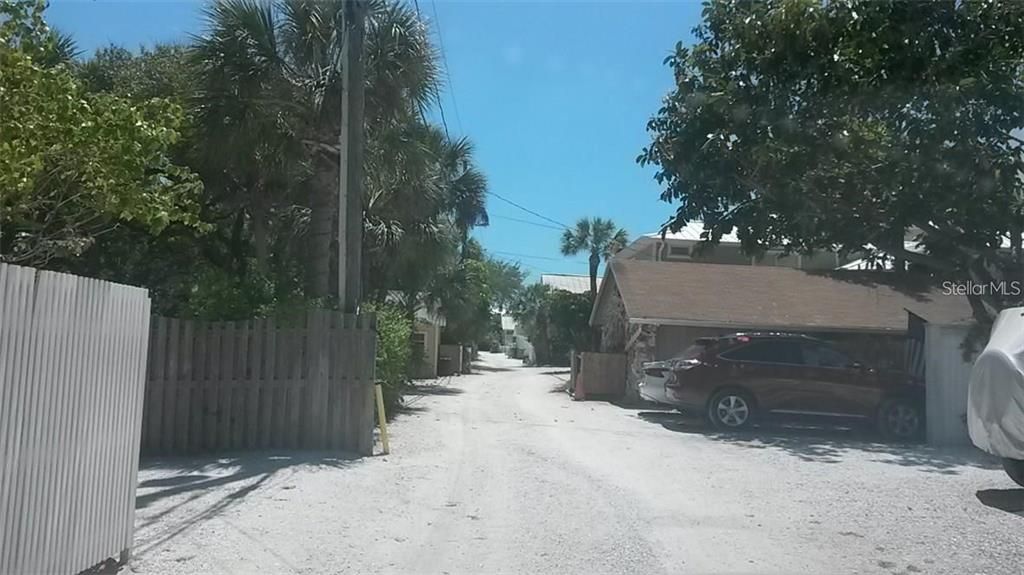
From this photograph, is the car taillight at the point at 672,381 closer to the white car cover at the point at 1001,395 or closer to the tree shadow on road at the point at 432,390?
the white car cover at the point at 1001,395

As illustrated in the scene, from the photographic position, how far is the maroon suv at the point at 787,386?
54.7 feet

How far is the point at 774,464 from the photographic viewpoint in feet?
41.8

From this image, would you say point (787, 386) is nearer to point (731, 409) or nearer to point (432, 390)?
point (731, 409)

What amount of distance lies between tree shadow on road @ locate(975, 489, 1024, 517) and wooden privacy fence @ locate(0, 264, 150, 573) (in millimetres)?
8139

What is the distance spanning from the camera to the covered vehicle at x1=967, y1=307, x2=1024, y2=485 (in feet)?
28.0

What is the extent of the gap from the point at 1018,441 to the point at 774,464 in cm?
445

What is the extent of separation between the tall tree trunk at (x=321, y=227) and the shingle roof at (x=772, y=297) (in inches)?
340

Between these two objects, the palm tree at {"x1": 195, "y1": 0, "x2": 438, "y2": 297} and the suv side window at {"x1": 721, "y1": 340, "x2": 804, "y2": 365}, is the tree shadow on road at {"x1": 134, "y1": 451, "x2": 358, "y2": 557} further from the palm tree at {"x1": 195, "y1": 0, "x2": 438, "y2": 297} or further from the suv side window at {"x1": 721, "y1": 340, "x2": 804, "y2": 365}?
the suv side window at {"x1": 721, "y1": 340, "x2": 804, "y2": 365}

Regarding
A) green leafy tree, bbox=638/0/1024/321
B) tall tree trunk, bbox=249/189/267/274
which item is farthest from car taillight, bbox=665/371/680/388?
tall tree trunk, bbox=249/189/267/274

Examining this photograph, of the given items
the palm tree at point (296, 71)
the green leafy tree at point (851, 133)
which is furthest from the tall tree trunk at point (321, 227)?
the green leafy tree at point (851, 133)

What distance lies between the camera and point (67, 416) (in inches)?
223

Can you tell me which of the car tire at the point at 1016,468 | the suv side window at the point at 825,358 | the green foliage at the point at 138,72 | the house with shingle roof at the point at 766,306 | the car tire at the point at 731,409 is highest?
the green foliage at the point at 138,72

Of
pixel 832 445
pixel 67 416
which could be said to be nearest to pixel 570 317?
pixel 832 445

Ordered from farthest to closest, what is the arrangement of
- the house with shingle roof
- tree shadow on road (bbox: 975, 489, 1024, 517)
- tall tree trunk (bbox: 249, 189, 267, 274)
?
the house with shingle roof
tall tree trunk (bbox: 249, 189, 267, 274)
tree shadow on road (bbox: 975, 489, 1024, 517)
